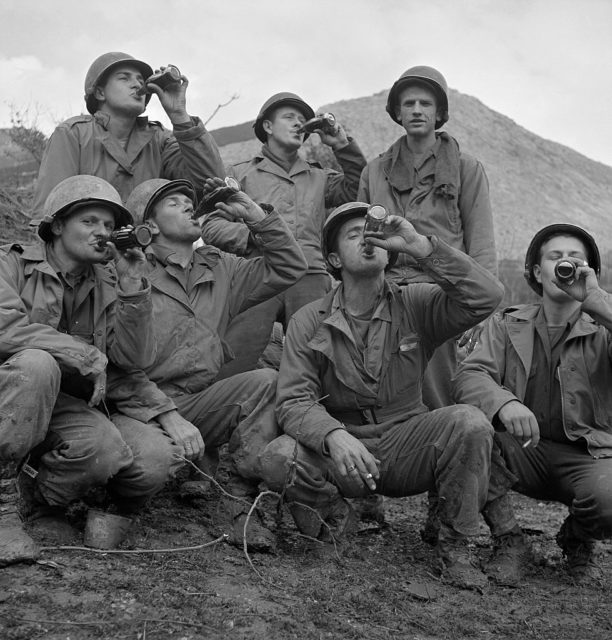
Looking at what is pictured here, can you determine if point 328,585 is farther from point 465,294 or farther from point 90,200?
point 90,200

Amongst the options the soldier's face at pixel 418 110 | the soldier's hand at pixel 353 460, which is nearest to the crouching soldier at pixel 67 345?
the soldier's hand at pixel 353 460

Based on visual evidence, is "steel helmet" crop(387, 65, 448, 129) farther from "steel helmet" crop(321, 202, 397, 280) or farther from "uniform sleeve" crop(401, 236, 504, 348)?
"uniform sleeve" crop(401, 236, 504, 348)

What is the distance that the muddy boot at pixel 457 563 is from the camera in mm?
4203

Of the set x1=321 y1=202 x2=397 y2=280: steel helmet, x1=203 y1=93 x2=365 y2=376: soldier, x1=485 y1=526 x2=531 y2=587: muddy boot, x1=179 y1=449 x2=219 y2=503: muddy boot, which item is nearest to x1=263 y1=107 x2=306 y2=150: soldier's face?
x1=203 y1=93 x2=365 y2=376: soldier

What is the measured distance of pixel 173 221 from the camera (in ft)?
17.4

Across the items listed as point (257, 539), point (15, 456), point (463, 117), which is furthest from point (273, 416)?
point (463, 117)

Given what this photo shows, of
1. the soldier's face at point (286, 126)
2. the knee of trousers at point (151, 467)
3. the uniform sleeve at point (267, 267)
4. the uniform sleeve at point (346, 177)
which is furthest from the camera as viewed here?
the soldier's face at point (286, 126)

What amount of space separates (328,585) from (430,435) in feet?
3.30

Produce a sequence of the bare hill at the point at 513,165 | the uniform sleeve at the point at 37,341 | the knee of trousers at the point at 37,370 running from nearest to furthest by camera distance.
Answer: the knee of trousers at the point at 37,370, the uniform sleeve at the point at 37,341, the bare hill at the point at 513,165

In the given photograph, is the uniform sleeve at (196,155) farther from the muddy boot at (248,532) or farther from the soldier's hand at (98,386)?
the muddy boot at (248,532)

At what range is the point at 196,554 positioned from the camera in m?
4.17

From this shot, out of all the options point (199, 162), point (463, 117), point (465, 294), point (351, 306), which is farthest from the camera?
point (463, 117)

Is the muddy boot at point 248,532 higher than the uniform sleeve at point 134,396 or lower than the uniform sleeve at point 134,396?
lower

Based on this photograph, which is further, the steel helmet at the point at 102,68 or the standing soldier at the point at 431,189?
the steel helmet at the point at 102,68
